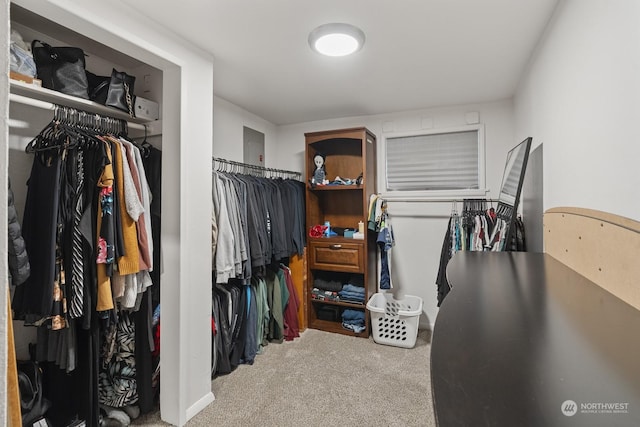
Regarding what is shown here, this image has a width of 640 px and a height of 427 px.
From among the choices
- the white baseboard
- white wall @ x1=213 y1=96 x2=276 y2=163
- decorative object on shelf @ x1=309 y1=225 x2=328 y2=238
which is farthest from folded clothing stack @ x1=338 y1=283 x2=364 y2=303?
white wall @ x1=213 y1=96 x2=276 y2=163

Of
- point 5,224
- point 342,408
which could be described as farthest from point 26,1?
point 342,408

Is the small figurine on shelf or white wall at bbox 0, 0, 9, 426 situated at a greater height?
the small figurine on shelf

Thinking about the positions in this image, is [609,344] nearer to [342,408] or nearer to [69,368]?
[342,408]

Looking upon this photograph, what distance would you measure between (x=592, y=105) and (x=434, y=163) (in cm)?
210

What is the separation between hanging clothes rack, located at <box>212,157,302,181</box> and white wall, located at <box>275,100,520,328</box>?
2.82 feet

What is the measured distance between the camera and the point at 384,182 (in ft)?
11.1

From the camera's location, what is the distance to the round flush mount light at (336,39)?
1706 millimetres

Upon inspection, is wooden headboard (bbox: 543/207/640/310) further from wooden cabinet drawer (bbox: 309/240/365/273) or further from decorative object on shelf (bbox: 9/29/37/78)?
decorative object on shelf (bbox: 9/29/37/78)

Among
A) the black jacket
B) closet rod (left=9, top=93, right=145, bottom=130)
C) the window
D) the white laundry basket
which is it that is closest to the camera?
the black jacket

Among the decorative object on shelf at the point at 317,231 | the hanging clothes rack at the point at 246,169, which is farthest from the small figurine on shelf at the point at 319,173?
the decorative object on shelf at the point at 317,231

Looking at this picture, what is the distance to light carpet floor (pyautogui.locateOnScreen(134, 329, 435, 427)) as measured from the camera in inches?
73.8

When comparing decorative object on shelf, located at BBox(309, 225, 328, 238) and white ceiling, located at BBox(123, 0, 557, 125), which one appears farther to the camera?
decorative object on shelf, located at BBox(309, 225, 328, 238)

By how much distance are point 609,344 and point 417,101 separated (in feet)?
9.13

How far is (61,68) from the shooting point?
1623 millimetres
